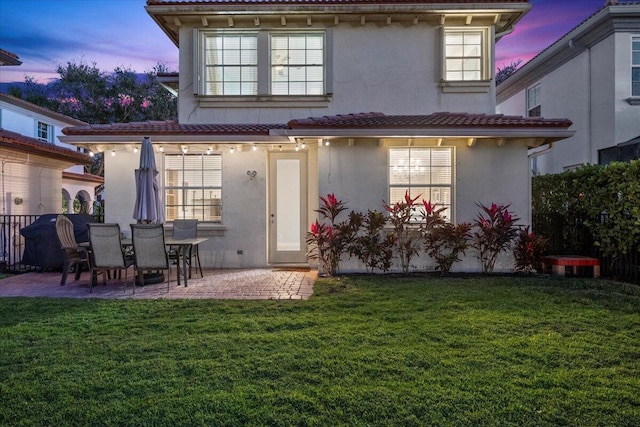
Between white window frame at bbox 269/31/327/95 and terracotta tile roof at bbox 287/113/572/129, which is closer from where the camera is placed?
terracotta tile roof at bbox 287/113/572/129

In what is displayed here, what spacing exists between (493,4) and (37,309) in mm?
11872

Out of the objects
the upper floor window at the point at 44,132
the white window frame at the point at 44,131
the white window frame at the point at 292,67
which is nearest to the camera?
the white window frame at the point at 292,67

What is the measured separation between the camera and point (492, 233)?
8.98 metres

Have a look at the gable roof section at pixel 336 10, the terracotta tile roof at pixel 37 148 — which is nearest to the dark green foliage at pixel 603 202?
the gable roof section at pixel 336 10

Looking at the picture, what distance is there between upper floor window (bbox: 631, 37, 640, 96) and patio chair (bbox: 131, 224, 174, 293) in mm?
14186

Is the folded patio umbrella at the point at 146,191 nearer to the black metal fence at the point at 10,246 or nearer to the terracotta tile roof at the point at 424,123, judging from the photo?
the terracotta tile roof at the point at 424,123

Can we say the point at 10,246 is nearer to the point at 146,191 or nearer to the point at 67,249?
the point at 67,249

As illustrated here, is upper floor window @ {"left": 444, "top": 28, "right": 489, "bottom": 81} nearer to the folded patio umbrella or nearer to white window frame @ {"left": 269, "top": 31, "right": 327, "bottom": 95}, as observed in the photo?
white window frame @ {"left": 269, "top": 31, "right": 327, "bottom": 95}

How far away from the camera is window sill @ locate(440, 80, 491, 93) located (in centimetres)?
1119

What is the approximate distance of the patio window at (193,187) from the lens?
1073 cm

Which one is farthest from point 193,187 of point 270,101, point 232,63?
point 232,63

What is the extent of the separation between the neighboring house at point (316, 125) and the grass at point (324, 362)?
3.64m

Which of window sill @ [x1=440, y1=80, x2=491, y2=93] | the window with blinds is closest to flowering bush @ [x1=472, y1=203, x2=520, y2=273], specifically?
window sill @ [x1=440, y1=80, x2=491, y2=93]

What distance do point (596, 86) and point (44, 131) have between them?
2560 centimetres
